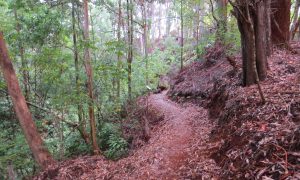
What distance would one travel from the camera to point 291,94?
477 centimetres

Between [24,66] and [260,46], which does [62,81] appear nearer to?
[24,66]

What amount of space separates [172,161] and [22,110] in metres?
4.10

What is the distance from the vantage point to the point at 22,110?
6.81 metres

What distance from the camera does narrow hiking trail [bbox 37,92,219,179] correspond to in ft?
16.3

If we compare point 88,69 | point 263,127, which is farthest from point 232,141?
point 88,69

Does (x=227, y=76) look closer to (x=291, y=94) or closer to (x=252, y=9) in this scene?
(x=252, y=9)

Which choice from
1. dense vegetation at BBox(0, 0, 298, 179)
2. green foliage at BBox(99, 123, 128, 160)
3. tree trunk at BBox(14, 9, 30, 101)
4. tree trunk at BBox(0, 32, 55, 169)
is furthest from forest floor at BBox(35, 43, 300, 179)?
tree trunk at BBox(14, 9, 30, 101)

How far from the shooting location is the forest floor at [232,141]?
343cm

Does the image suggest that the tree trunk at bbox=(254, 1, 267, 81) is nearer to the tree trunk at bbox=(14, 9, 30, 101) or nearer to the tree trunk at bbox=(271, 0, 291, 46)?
the tree trunk at bbox=(271, 0, 291, 46)

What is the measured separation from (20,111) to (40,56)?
2800 millimetres

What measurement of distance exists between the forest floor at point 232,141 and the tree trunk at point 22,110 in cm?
47

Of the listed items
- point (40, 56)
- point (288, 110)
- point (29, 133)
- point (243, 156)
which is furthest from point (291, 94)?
point (40, 56)

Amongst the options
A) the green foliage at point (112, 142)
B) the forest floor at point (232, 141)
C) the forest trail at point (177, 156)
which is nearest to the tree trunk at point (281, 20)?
the forest floor at point (232, 141)

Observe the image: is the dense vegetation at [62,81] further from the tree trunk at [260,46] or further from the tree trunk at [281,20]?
the tree trunk at [260,46]
